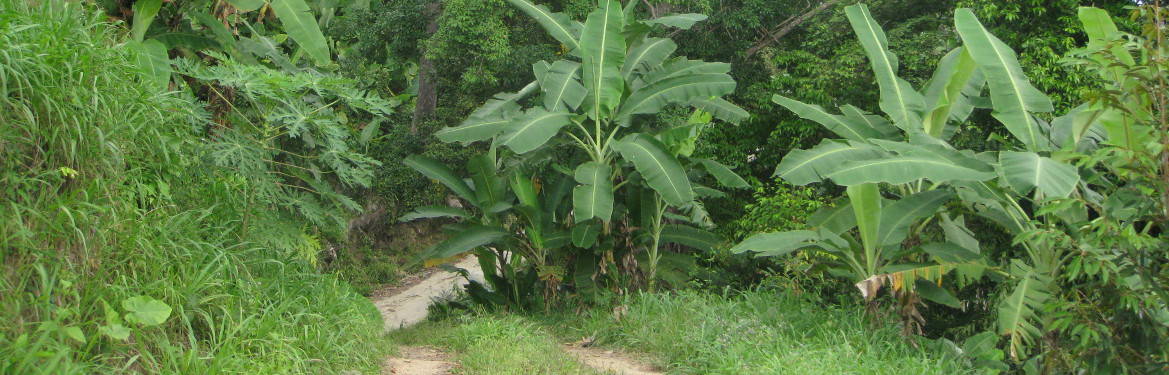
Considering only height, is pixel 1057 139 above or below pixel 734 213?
above

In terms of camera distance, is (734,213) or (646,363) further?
(734,213)

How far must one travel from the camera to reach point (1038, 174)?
560 cm

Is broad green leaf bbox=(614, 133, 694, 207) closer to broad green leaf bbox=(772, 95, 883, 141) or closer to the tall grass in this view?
broad green leaf bbox=(772, 95, 883, 141)

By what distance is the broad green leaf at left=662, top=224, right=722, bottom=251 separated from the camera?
9.66 m

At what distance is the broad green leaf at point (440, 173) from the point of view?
966 cm

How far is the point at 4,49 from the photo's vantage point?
152 inches

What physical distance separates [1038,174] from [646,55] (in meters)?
4.80

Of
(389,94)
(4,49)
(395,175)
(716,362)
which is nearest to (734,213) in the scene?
(395,175)

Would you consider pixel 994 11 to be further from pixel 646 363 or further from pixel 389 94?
pixel 389 94

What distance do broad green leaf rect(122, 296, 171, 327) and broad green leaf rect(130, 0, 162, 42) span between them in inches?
110

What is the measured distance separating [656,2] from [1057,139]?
6496 millimetres

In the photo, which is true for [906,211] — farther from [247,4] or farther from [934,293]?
[247,4]

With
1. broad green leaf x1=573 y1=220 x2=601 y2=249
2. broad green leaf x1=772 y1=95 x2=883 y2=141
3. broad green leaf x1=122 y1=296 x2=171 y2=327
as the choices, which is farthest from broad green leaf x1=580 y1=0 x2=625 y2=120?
broad green leaf x1=122 y1=296 x2=171 y2=327

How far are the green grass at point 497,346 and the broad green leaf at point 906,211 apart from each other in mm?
2645
